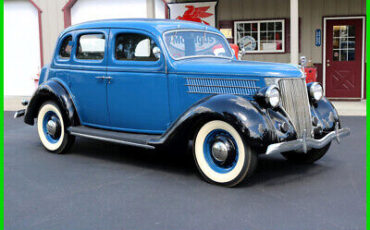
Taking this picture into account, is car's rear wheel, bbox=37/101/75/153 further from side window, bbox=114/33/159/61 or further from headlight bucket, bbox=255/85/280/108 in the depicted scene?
headlight bucket, bbox=255/85/280/108

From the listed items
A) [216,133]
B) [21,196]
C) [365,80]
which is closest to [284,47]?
[365,80]

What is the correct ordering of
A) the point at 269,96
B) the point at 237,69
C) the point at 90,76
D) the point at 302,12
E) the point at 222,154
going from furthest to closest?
the point at 302,12, the point at 90,76, the point at 237,69, the point at 222,154, the point at 269,96

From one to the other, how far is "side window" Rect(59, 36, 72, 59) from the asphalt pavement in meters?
1.35

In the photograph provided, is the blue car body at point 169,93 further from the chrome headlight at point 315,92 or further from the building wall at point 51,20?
the building wall at point 51,20

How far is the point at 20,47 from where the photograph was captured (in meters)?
13.9

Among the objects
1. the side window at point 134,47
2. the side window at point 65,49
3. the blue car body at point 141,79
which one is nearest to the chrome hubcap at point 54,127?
the blue car body at point 141,79

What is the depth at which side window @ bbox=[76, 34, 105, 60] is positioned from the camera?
5.83 meters

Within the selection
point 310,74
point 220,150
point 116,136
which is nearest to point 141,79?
point 116,136

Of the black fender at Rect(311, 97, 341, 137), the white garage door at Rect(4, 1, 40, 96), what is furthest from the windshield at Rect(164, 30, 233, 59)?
the white garage door at Rect(4, 1, 40, 96)

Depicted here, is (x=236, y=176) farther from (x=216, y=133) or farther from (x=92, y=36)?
(x=92, y=36)

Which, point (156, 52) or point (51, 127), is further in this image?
point (51, 127)

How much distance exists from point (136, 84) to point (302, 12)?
776 centimetres

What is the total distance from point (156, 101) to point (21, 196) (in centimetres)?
181

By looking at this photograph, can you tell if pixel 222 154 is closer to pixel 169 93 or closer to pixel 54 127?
pixel 169 93
